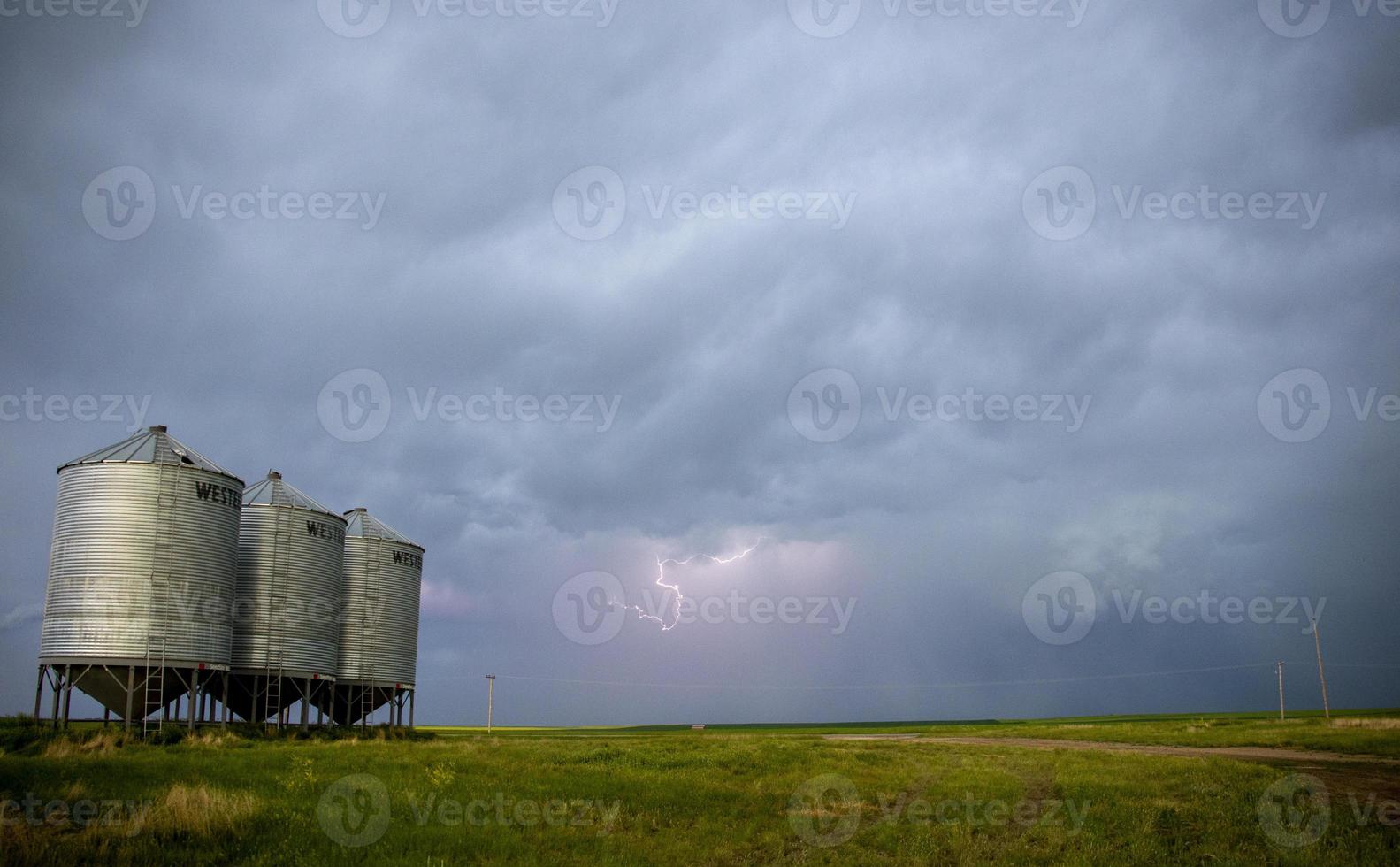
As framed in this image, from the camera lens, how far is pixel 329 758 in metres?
33.0

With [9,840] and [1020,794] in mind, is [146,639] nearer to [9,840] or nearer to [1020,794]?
[9,840]

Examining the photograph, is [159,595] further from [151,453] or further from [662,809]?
[662,809]

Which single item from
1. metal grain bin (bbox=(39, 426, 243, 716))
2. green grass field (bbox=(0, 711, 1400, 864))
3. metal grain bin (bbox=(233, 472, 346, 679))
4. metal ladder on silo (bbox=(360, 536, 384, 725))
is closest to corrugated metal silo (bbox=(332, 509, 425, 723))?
metal ladder on silo (bbox=(360, 536, 384, 725))

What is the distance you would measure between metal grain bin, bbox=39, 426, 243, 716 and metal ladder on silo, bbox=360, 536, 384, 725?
45.7 ft

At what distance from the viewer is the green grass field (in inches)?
732

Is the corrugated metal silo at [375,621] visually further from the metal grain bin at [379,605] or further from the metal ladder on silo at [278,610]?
the metal ladder on silo at [278,610]

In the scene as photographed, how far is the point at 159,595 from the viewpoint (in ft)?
152

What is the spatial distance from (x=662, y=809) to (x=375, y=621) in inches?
1737

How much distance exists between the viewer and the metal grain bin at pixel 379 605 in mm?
62250

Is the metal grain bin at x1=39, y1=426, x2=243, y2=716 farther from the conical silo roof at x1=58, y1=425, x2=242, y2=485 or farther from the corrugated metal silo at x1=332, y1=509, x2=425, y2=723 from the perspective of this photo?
the corrugated metal silo at x1=332, y1=509, x2=425, y2=723

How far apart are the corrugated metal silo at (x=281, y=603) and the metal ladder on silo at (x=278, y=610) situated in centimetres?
5

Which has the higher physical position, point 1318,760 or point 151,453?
point 151,453

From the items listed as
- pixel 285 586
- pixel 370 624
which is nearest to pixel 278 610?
pixel 285 586

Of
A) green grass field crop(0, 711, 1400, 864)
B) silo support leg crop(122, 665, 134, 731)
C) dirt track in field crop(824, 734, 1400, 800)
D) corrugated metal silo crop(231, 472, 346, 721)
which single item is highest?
corrugated metal silo crop(231, 472, 346, 721)
